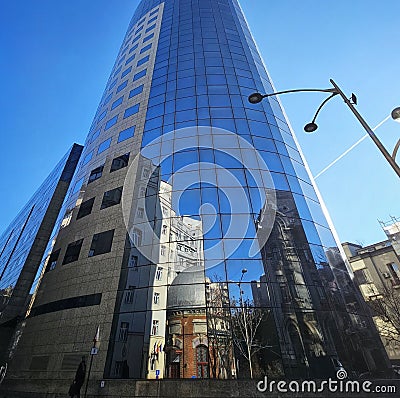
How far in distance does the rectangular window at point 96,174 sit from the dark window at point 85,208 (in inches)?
105

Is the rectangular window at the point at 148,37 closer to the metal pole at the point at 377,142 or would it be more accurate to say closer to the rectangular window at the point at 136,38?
the rectangular window at the point at 136,38

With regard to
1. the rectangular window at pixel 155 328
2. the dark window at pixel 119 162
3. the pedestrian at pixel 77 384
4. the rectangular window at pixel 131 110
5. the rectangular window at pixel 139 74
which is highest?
the rectangular window at pixel 139 74

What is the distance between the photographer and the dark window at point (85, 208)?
23344 mm

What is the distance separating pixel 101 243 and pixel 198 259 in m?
8.43

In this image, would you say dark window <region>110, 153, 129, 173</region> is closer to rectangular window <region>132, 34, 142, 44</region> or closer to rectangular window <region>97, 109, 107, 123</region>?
rectangular window <region>97, 109, 107, 123</region>

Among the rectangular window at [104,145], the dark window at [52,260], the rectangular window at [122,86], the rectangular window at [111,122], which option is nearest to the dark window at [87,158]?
the rectangular window at [104,145]

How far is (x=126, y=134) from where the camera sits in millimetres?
26312

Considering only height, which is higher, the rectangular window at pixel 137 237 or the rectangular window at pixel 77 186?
the rectangular window at pixel 77 186

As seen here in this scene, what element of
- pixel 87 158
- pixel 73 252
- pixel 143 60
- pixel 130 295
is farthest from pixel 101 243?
pixel 143 60

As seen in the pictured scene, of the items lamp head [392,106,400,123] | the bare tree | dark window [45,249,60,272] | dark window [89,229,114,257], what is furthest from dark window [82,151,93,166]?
the bare tree

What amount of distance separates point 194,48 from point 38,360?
1322 inches

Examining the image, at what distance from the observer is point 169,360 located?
44.1 feet

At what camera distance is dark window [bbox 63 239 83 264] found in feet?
68.6

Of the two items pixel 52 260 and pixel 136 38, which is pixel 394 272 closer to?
pixel 52 260
